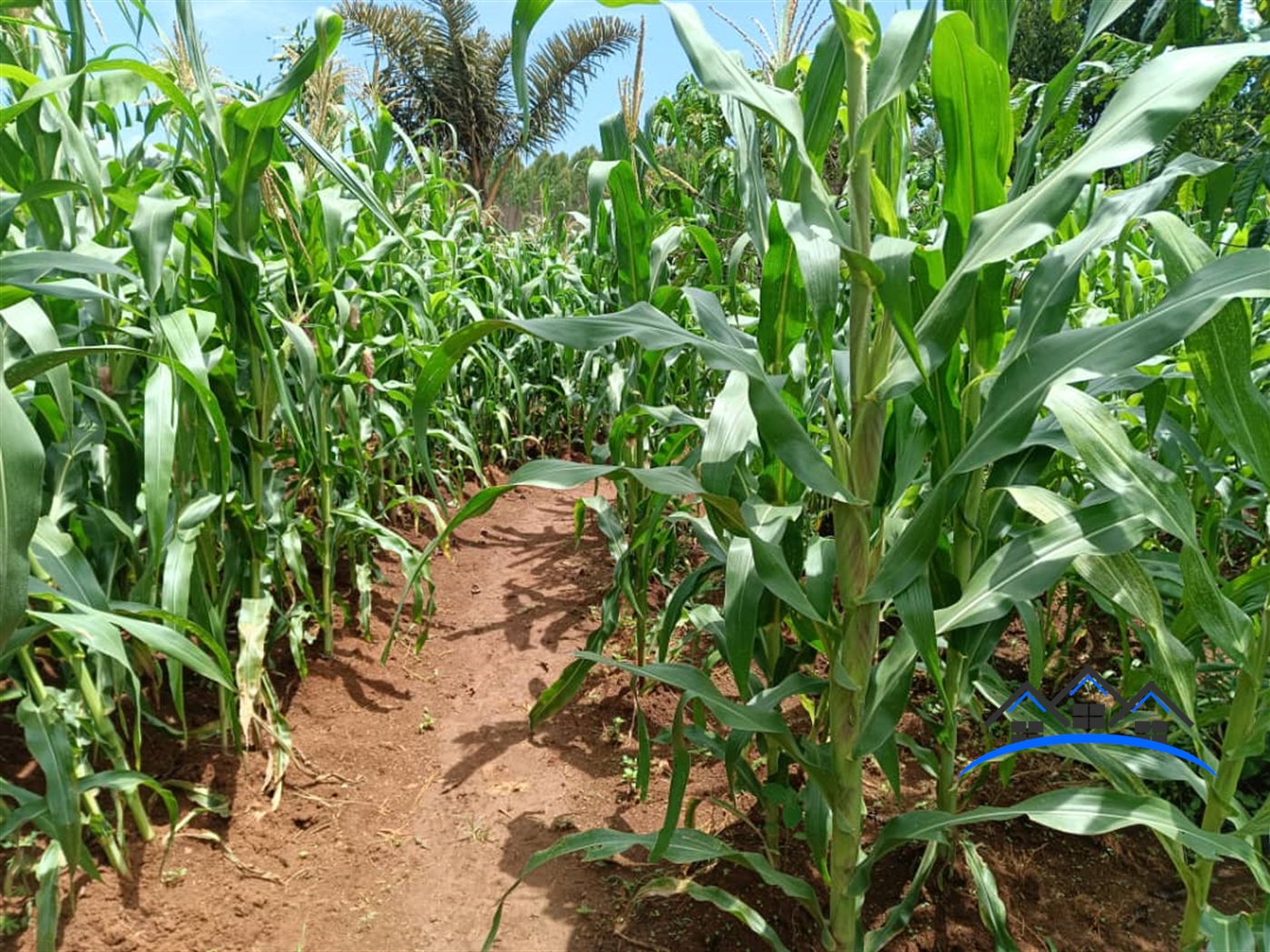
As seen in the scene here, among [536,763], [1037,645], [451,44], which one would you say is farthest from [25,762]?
[451,44]

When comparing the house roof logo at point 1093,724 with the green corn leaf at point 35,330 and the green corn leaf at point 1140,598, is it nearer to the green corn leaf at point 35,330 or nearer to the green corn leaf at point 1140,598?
the green corn leaf at point 1140,598

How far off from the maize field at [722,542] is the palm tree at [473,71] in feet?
38.5

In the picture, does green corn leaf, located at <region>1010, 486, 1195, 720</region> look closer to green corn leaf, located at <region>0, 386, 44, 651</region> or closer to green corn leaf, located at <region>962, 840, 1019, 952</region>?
green corn leaf, located at <region>962, 840, 1019, 952</region>

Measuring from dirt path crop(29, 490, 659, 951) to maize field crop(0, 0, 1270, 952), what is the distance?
1 cm

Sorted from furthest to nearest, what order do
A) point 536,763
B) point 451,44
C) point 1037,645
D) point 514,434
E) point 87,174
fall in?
1. point 451,44
2. point 514,434
3. point 536,763
4. point 87,174
5. point 1037,645

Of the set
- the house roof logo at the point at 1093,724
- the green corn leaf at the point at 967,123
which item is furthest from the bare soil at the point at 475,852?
the green corn leaf at the point at 967,123

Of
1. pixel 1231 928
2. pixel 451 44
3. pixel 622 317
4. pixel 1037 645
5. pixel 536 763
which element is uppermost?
pixel 451 44

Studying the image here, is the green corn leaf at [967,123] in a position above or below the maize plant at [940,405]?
above

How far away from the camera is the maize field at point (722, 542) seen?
916 millimetres

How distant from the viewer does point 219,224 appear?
5.09 feet

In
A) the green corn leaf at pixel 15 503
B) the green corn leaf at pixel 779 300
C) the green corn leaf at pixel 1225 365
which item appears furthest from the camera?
the green corn leaf at pixel 779 300

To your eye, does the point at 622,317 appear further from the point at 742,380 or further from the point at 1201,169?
the point at 1201,169

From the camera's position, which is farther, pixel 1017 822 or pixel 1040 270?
pixel 1017 822

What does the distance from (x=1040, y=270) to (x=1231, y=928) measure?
31.8 inches
